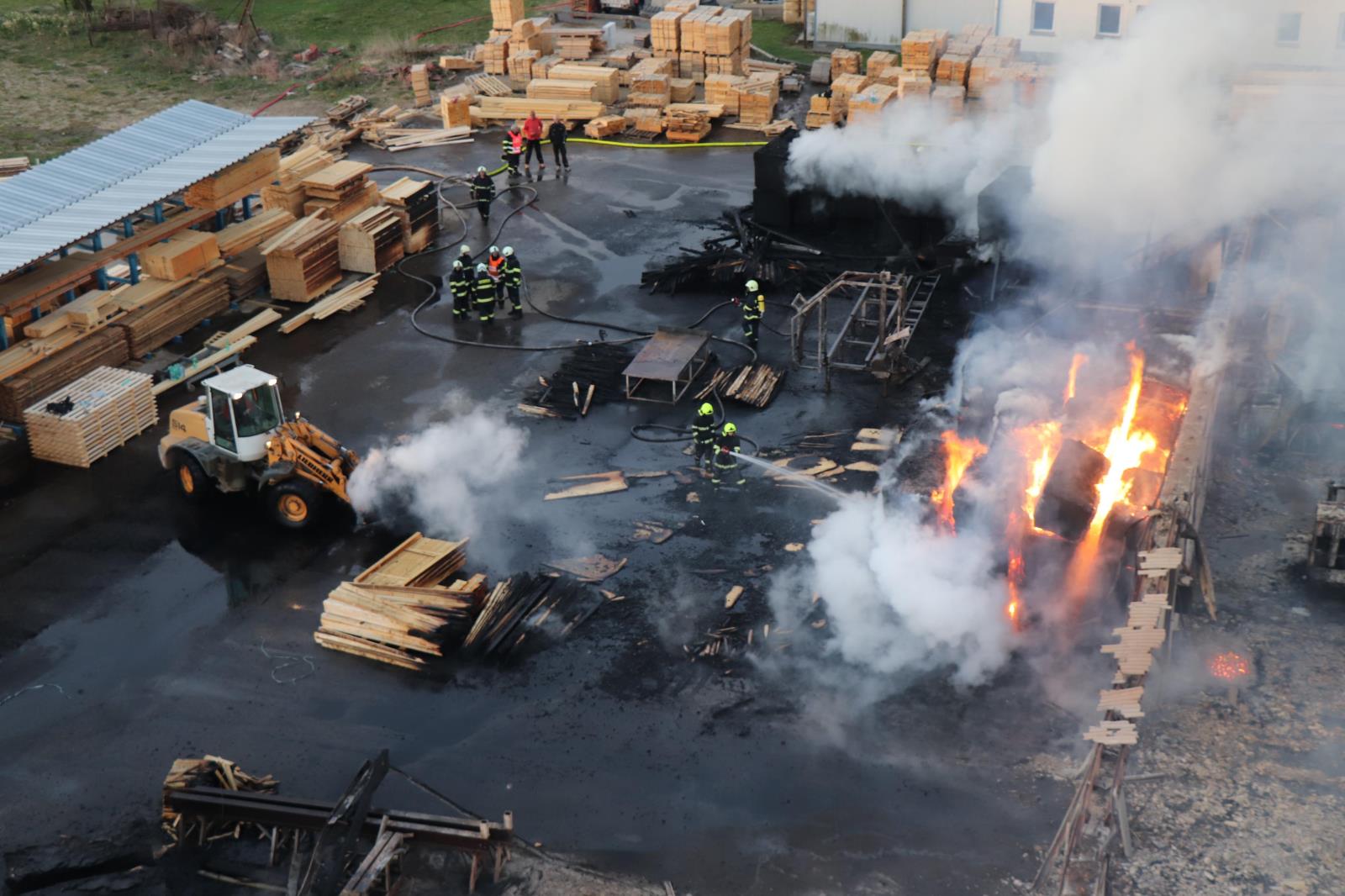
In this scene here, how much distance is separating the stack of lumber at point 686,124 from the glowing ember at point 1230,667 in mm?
22707

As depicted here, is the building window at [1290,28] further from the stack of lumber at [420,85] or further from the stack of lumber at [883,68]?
the stack of lumber at [420,85]

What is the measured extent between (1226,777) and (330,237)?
64.7 ft

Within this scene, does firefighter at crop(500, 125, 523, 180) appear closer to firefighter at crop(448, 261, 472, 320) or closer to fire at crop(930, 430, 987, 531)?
firefighter at crop(448, 261, 472, 320)

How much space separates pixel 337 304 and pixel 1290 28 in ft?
76.9

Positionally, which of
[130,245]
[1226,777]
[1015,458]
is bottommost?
[1226,777]

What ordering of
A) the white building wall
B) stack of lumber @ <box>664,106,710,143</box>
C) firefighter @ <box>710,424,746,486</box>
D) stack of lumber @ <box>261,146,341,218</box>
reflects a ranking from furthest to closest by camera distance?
the white building wall
stack of lumber @ <box>664,106,710,143</box>
stack of lumber @ <box>261,146,341,218</box>
firefighter @ <box>710,424,746,486</box>

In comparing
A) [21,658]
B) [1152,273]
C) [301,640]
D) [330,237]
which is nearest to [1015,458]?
[1152,273]

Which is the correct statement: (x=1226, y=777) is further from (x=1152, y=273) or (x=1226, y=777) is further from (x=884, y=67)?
(x=884, y=67)

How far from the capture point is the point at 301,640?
1689cm

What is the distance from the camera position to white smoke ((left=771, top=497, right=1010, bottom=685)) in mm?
16016

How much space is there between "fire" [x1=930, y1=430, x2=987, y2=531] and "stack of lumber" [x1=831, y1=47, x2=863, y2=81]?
63.1 feet

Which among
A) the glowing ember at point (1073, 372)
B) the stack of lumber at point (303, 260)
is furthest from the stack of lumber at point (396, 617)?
the stack of lumber at point (303, 260)

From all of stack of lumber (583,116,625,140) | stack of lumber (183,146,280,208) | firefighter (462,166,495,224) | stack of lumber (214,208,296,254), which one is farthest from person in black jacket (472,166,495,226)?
stack of lumber (583,116,625,140)

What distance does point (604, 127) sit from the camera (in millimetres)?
35469
